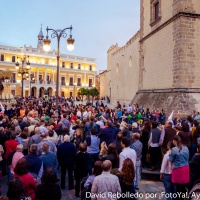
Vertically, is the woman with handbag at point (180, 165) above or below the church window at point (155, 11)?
below

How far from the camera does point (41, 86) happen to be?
2452 inches

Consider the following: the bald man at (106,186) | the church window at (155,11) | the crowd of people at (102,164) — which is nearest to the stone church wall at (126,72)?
the church window at (155,11)

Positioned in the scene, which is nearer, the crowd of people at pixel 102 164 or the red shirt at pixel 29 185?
the crowd of people at pixel 102 164

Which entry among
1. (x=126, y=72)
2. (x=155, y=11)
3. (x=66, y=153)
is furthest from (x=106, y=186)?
(x=126, y=72)

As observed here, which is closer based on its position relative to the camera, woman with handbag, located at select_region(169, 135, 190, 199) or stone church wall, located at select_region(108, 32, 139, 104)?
woman with handbag, located at select_region(169, 135, 190, 199)

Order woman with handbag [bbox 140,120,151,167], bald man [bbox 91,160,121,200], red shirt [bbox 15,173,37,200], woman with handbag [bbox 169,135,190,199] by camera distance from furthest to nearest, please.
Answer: woman with handbag [bbox 140,120,151,167] < woman with handbag [bbox 169,135,190,199] < red shirt [bbox 15,173,37,200] < bald man [bbox 91,160,121,200]

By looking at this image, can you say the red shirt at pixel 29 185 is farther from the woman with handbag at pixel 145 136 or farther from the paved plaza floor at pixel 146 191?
the woman with handbag at pixel 145 136

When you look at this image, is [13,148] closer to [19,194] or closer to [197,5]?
[19,194]

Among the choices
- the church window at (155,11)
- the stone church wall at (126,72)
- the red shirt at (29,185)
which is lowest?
the red shirt at (29,185)

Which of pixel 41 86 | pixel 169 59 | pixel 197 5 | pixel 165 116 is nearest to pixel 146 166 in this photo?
pixel 165 116

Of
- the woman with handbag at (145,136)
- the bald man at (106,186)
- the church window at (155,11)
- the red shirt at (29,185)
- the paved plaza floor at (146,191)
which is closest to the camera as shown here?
the bald man at (106,186)

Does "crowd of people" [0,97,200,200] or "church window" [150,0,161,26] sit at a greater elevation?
"church window" [150,0,161,26]

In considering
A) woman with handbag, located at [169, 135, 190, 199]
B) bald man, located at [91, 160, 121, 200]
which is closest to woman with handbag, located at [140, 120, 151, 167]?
woman with handbag, located at [169, 135, 190, 199]

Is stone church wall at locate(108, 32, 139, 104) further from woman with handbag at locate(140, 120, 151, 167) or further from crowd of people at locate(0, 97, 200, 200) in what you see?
crowd of people at locate(0, 97, 200, 200)
